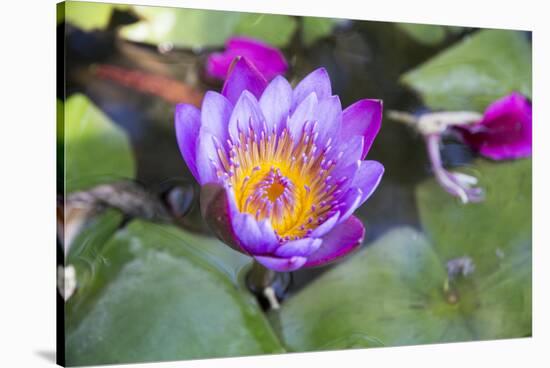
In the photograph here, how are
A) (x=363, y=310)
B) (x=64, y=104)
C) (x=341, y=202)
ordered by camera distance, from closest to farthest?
(x=64, y=104) < (x=341, y=202) < (x=363, y=310)

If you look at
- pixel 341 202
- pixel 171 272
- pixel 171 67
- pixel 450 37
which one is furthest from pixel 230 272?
pixel 450 37

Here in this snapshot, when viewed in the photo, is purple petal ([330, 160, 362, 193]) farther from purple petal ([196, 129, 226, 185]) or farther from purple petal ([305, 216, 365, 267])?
purple petal ([196, 129, 226, 185])

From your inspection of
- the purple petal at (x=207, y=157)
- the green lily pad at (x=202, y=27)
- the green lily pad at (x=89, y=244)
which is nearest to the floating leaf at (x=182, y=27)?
the green lily pad at (x=202, y=27)

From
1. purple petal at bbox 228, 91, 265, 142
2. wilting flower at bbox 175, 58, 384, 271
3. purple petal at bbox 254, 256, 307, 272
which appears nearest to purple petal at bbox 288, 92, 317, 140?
wilting flower at bbox 175, 58, 384, 271

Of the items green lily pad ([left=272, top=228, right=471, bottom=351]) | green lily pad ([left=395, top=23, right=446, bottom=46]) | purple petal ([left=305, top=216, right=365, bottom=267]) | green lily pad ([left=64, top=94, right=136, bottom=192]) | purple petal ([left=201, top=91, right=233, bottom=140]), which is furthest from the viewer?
green lily pad ([left=395, top=23, right=446, bottom=46])

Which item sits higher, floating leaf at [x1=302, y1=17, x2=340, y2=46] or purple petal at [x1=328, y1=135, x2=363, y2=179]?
floating leaf at [x1=302, y1=17, x2=340, y2=46]

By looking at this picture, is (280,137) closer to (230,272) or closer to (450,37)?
(230,272)

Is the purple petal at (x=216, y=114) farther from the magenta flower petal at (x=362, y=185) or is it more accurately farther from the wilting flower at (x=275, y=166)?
the magenta flower petal at (x=362, y=185)
